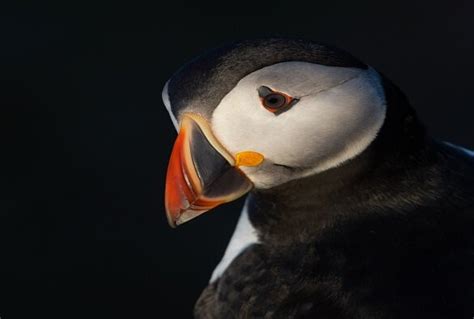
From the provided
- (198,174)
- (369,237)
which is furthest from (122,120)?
(369,237)

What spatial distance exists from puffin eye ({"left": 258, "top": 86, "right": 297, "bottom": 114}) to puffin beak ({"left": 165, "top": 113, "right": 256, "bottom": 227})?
0.62 feet

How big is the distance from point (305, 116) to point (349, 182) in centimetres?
31

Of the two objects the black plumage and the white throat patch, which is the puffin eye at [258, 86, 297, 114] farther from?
the white throat patch

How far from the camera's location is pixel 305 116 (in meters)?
2.81

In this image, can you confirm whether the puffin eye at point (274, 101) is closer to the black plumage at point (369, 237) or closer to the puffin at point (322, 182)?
the puffin at point (322, 182)

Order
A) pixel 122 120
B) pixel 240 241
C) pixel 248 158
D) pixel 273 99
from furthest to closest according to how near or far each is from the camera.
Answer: pixel 122 120, pixel 240 241, pixel 248 158, pixel 273 99

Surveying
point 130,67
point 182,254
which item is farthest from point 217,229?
point 130,67

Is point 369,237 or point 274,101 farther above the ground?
point 274,101

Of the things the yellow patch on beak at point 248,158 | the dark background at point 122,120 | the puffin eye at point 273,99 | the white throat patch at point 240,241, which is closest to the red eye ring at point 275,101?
the puffin eye at point 273,99

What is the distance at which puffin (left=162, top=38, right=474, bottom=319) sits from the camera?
279 centimetres

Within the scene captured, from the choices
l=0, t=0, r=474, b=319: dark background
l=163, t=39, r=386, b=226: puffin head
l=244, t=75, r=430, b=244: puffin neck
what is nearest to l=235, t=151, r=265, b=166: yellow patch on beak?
l=163, t=39, r=386, b=226: puffin head

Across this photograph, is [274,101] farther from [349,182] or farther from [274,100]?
[349,182]

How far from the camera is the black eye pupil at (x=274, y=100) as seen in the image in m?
2.76

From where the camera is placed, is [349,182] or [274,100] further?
[349,182]
